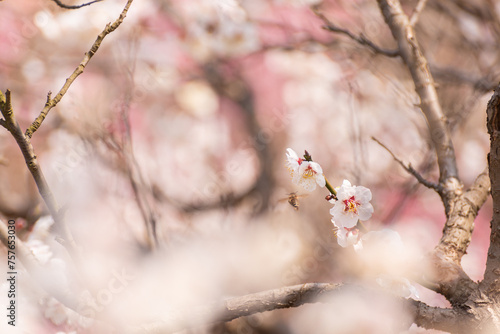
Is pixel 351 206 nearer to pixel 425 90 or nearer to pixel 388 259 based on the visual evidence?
pixel 388 259

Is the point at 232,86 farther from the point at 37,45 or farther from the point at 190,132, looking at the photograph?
the point at 37,45

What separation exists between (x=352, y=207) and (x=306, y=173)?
7 centimetres

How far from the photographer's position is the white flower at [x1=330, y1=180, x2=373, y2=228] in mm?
489

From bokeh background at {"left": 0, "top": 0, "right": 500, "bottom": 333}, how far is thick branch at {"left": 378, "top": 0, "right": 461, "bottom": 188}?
34cm

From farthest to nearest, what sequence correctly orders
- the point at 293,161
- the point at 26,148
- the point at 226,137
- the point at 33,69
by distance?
the point at 226,137 < the point at 33,69 < the point at 293,161 < the point at 26,148

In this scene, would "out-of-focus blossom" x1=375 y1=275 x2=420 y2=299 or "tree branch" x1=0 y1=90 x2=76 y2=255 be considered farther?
"out-of-focus blossom" x1=375 y1=275 x2=420 y2=299

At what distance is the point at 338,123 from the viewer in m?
1.09

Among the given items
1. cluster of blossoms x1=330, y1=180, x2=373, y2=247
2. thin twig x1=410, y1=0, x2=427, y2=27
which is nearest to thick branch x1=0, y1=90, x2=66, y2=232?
cluster of blossoms x1=330, y1=180, x2=373, y2=247

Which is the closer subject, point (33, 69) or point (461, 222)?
point (461, 222)

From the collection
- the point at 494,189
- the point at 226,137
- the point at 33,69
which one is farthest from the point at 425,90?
the point at 33,69

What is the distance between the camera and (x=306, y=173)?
49 cm

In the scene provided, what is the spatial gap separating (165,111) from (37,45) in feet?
1.16

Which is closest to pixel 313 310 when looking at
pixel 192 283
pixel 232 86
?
pixel 192 283

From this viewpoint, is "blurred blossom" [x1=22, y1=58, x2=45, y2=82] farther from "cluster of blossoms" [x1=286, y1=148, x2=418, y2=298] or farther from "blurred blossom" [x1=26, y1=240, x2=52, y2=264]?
"cluster of blossoms" [x1=286, y1=148, x2=418, y2=298]
